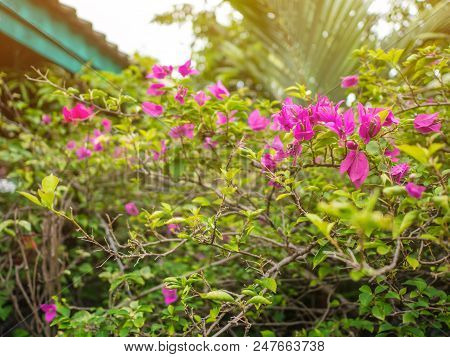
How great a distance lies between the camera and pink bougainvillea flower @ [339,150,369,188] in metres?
1.00

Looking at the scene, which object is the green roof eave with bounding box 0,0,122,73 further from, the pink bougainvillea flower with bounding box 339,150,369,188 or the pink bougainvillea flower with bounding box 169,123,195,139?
the pink bougainvillea flower with bounding box 339,150,369,188

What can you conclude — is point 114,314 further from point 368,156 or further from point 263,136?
point 368,156

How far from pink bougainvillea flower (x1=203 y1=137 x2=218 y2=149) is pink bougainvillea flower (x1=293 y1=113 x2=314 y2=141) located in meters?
0.73

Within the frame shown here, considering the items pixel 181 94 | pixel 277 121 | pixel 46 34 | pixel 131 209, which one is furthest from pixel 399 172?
pixel 46 34

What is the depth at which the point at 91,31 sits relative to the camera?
2.96m

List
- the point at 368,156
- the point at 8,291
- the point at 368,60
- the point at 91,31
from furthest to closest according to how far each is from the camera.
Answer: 1. the point at 91,31
2. the point at 8,291
3. the point at 368,60
4. the point at 368,156

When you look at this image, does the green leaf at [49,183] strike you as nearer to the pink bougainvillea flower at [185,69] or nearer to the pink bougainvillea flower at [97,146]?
the pink bougainvillea flower at [185,69]

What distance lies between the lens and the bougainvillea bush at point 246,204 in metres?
1.05

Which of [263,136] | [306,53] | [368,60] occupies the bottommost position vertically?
[263,136]

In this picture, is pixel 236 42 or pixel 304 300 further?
pixel 236 42

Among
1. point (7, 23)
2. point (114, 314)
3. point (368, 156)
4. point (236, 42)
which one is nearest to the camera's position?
point (368, 156)

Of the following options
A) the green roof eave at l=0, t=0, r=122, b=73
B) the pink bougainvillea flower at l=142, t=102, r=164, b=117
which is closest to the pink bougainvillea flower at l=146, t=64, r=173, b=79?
the pink bougainvillea flower at l=142, t=102, r=164, b=117
